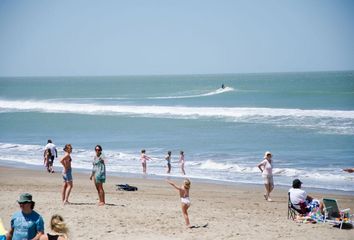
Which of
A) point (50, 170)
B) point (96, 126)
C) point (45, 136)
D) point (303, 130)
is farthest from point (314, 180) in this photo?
point (96, 126)

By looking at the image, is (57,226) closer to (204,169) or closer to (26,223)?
(26,223)

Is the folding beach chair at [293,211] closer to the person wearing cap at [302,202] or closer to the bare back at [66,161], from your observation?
the person wearing cap at [302,202]

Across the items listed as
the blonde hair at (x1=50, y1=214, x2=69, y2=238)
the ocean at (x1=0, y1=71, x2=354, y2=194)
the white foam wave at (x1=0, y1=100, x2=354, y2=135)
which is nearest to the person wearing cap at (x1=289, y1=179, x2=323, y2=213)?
the ocean at (x1=0, y1=71, x2=354, y2=194)

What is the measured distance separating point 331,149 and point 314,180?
20.9ft

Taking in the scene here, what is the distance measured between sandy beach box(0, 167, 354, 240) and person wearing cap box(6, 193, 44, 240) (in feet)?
8.47

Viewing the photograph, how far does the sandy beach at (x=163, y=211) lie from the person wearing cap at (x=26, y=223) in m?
2.58

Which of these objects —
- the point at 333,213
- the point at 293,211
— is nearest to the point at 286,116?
the point at 293,211

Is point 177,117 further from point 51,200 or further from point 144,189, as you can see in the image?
point 51,200

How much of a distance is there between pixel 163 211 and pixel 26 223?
499 cm

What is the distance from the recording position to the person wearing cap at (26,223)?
6152 millimetres

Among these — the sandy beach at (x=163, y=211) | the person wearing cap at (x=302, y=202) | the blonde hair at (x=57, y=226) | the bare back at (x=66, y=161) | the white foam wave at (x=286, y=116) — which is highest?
the white foam wave at (x=286, y=116)

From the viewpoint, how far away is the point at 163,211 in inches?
429

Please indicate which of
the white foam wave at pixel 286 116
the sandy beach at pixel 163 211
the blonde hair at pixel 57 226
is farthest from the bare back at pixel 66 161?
the white foam wave at pixel 286 116

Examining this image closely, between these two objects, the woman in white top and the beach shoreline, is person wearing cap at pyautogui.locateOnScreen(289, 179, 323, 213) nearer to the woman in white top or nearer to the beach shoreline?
the woman in white top
